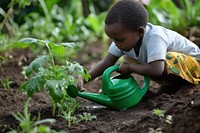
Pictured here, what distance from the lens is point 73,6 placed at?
6.90 metres

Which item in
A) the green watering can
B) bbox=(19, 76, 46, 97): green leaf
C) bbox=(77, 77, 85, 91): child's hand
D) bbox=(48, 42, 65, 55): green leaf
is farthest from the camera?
bbox=(77, 77, 85, 91): child's hand

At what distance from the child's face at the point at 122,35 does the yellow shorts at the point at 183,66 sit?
0.94 feet

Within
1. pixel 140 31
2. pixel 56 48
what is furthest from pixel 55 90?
pixel 140 31

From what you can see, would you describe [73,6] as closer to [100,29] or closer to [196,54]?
[100,29]

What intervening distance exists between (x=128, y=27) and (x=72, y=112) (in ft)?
2.22

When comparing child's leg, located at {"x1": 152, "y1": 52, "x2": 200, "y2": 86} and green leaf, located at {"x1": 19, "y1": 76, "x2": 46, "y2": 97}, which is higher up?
green leaf, located at {"x1": 19, "y1": 76, "x2": 46, "y2": 97}

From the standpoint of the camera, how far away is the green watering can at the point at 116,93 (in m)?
2.86

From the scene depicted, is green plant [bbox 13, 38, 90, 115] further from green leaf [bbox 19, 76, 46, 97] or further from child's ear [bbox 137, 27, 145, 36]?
child's ear [bbox 137, 27, 145, 36]

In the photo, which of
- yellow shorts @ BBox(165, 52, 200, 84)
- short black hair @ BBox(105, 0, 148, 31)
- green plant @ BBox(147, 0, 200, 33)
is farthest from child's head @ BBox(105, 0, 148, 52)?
green plant @ BBox(147, 0, 200, 33)

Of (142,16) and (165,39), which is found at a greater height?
(142,16)

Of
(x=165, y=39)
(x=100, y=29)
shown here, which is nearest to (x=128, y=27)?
(x=165, y=39)

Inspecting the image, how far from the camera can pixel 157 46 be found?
294cm

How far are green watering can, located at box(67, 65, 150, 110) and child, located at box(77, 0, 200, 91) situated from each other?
89mm

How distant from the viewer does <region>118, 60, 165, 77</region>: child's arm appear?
9.56 ft
